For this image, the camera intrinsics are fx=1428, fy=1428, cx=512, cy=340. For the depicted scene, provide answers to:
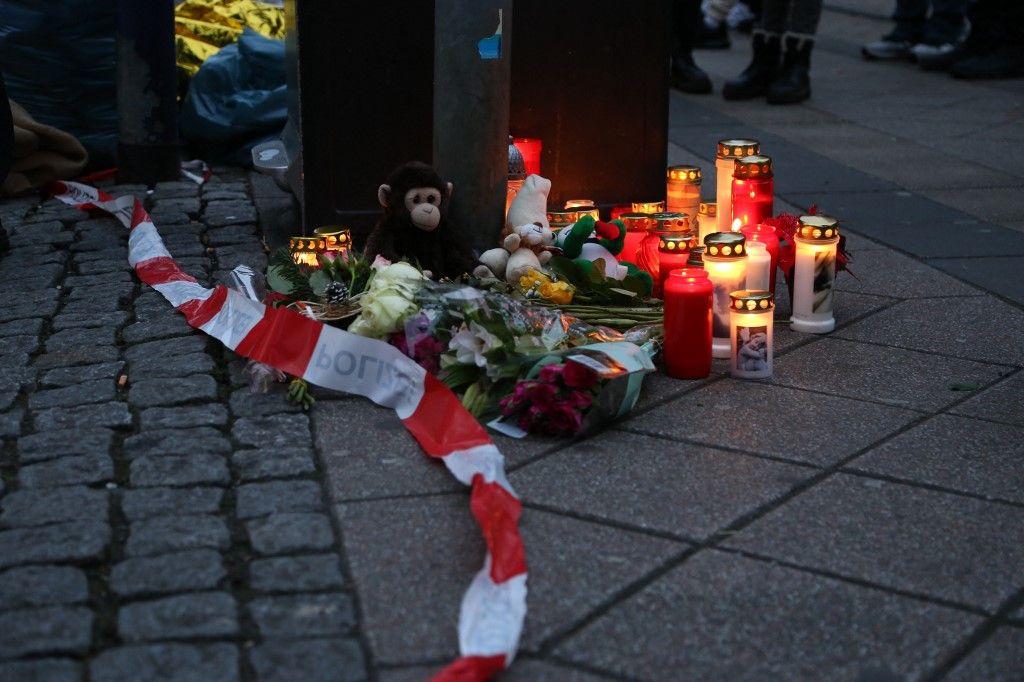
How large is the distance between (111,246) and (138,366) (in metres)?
1.46

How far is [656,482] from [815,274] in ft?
4.09

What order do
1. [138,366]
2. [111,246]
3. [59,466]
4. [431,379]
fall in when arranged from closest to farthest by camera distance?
1. [59,466]
2. [431,379]
3. [138,366]
4. [111,246]

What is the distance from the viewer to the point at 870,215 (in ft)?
18.5

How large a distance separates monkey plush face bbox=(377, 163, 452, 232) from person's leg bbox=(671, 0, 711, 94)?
4.78m

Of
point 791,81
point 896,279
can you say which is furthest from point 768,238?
point 791,81

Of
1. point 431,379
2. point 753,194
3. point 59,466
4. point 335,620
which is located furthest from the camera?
point 753,194

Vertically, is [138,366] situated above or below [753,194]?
below

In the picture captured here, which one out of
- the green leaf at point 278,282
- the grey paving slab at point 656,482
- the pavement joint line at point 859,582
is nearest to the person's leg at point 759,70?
the green leaf at point 278,282

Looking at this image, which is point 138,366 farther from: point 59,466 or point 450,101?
point 450,101

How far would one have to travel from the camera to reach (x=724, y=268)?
376 centimetres

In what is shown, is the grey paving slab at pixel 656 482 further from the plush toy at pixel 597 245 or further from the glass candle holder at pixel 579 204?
the glass candle holder at pixel 579 204

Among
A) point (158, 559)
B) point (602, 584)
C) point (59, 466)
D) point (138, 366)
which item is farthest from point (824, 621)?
point (138, 366)

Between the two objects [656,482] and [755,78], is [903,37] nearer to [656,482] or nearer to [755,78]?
[755,78]

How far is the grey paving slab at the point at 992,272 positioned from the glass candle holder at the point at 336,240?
202cm
